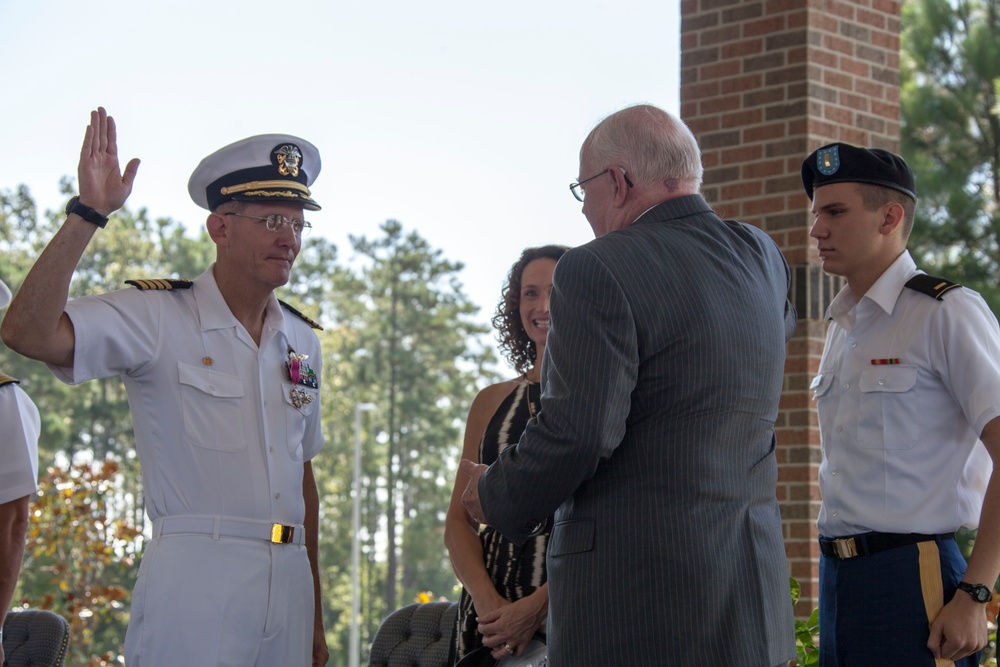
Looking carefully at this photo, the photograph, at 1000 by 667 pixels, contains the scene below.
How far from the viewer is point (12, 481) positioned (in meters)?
2.97

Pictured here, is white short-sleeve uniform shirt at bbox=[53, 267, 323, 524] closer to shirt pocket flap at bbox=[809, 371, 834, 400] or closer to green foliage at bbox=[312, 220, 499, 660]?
shirt pocket flap at bbox=[809, 371, 834, 400]

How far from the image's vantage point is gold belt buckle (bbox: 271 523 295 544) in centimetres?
252

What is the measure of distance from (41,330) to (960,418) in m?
1.83

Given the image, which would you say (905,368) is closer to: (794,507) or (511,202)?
(794,507)

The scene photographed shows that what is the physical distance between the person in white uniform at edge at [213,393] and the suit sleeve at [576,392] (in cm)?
67

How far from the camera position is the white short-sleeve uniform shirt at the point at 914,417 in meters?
2.45

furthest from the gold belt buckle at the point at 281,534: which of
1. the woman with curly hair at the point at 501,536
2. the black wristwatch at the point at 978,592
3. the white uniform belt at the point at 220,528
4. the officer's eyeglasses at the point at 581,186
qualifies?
the black wristwatch at the point at 978,592

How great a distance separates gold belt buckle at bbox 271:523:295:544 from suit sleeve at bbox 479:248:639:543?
636 millimetres

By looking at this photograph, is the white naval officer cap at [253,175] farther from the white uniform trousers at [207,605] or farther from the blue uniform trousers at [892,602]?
the blue uniform trousers at [892,602]

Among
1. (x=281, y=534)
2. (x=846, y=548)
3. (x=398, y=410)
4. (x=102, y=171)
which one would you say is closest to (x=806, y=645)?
(x=846, y=548)

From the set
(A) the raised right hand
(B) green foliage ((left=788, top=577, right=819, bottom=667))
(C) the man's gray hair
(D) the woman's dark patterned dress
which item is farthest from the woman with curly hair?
(B) green foliage ((left=788, top=577, right=819, bottom=667))

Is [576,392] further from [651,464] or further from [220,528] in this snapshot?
[220,528]

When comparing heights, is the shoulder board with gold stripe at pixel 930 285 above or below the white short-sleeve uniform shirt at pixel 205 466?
above

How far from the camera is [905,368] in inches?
99.3
